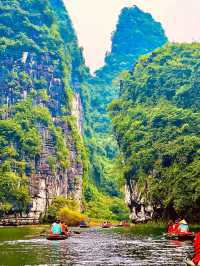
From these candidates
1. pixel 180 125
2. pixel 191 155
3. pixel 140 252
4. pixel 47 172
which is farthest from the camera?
pixel 47 172

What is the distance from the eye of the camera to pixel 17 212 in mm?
81750

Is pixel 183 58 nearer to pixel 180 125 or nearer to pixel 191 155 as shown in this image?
pixel 180 125

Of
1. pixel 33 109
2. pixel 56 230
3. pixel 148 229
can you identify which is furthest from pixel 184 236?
pixel 33 109

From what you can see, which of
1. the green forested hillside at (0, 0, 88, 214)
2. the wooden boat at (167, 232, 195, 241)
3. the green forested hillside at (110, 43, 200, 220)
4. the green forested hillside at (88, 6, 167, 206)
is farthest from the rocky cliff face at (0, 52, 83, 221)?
the wooden boat at (167, 232, 195, 241)

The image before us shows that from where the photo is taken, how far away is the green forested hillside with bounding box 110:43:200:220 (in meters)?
55.9

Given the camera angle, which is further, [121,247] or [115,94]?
[115,94]

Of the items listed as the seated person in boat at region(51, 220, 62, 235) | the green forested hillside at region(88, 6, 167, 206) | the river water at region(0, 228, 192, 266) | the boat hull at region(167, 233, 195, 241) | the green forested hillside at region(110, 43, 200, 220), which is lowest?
the river water at region(0, 228, 192, 266)

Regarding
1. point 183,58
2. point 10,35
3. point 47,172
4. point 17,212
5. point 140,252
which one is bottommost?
point 140,252

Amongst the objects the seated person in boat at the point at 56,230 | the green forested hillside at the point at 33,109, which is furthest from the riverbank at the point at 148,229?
the green forested hillside at the point at 33,109

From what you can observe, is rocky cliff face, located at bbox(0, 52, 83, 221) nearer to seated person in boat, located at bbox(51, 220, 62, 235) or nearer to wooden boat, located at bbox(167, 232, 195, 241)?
seated person in boat, located at bbox(51, 220, 62, 235)

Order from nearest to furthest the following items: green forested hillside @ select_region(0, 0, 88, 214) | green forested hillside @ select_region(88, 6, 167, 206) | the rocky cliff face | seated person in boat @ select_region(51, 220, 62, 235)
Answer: seated person in boat @ select_region(51, 220, 62, 235)
green forested hillside @ select_region(0, 0, 88, 214)
the rocky cliff face
green forested hillside @ select_region(88, 6, 167, 206)

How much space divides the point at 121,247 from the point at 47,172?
59.9 metres

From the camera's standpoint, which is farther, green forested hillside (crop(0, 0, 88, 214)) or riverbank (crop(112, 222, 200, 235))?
green forested hillside (crop(0, 0, 88, 214))

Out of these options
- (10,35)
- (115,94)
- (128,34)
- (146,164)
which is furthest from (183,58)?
(128,34)
